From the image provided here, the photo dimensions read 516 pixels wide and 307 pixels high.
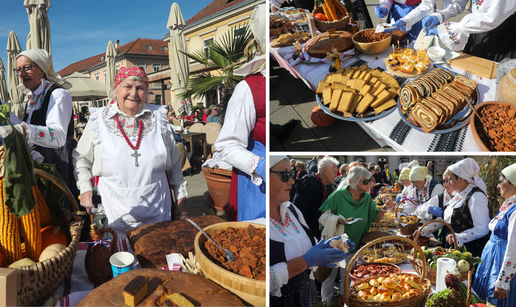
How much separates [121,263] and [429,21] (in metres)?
3.02

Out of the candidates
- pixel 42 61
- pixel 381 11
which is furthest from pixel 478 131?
pixel 42 61

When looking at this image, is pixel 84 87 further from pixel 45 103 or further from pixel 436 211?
A: pixel 436 211

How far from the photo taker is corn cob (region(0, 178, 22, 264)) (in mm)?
1097

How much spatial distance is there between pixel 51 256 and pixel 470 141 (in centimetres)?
187

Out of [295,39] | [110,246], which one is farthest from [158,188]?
[295,39]

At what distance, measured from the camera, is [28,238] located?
3.76ft

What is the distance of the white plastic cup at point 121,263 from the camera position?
3.74 feet

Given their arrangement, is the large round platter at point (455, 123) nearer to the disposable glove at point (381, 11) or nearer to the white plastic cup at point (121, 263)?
the white plastic cup at point (121, 263)

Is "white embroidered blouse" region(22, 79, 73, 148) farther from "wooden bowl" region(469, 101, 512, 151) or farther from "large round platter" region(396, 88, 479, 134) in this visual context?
"wooden bowl" region(469, 101, 512, 151)

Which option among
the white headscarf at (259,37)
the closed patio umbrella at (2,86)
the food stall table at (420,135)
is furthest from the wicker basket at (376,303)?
the closed patio umbrella at (2,86)

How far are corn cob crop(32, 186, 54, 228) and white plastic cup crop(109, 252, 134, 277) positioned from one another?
35 centimetres

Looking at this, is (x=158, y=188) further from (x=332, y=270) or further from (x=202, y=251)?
(x=332, y=270)

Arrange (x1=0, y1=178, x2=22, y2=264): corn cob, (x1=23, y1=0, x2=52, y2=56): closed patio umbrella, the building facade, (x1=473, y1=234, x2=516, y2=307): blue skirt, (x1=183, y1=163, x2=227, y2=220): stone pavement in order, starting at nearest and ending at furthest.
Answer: (x1=0, y1=178, x2=22, y2=264): corn cob < (x1=473, y1=234, x2=516, y2=307): blue skirt < (x1=183, y1=163, x2=227, y2=220): stone pavement < (x1=23, y1=0, x2=52, y2=56): closed patio umbrella < the building facade

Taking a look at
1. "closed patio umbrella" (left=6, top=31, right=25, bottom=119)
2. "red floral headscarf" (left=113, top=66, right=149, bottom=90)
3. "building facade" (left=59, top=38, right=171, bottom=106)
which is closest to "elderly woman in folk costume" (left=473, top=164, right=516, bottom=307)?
"red floral headscarf" (left=113, top=66, right=149, bottom=90)
